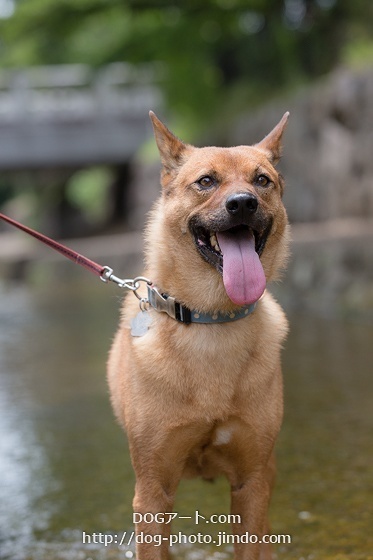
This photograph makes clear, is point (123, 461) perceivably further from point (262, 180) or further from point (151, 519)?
point (262, 180)

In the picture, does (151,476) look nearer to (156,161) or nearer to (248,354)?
(248,354)

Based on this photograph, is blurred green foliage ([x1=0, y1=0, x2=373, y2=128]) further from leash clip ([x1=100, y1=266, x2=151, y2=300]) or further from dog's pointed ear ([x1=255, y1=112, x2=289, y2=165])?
leash clip ([x1=100, y1=266, x2=151, y2=300])

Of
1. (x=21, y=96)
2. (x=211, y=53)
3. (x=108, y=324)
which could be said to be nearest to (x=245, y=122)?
(x=211, y=53)

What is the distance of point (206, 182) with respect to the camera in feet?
12.4

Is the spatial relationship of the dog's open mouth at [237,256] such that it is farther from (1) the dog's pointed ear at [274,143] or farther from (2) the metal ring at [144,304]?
(1) the dog's pointed ear at [274,143]

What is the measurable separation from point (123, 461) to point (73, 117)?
79.5 feet

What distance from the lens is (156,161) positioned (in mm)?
24172

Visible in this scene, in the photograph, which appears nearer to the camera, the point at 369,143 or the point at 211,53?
the point at 369,143

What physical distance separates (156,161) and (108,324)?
38.0 feet

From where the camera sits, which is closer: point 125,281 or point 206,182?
point 206,182

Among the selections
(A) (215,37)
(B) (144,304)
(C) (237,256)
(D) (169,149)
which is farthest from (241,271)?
(A) (215,37)

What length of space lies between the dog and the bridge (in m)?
25.2

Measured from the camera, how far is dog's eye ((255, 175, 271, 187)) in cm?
381

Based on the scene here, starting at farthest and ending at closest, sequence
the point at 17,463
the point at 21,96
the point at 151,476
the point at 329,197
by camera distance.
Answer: the point at 21,96 → the point at 329,197 → the point at 17,463 → the point at 151,476
